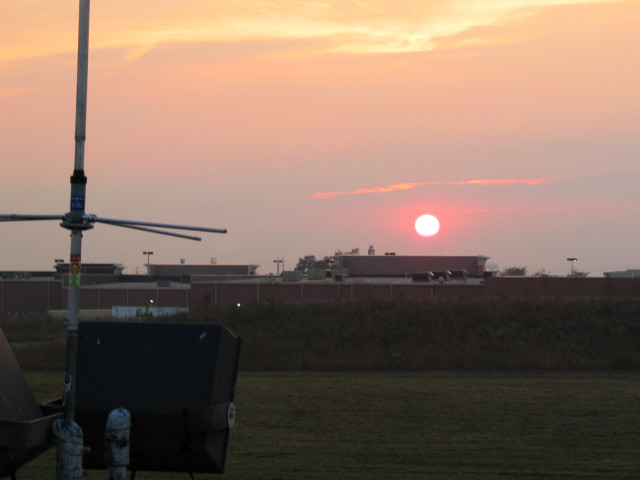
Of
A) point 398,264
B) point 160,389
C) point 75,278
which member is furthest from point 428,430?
point 398,264

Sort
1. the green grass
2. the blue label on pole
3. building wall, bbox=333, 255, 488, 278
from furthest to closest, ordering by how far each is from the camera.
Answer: building wall, bbox=333, 255, 488, 278 < the green grass < the blue label on pole

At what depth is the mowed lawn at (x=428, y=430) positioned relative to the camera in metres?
11.3

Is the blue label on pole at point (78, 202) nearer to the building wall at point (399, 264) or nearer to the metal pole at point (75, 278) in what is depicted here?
the metal pole at point (75, 278)

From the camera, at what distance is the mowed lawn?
36.9ft

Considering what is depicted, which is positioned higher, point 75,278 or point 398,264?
point 398,264

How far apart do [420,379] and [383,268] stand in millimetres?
58149

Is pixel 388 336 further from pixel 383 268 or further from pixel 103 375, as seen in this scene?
pixel 383 268

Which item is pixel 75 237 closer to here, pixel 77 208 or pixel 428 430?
pixel 77 208

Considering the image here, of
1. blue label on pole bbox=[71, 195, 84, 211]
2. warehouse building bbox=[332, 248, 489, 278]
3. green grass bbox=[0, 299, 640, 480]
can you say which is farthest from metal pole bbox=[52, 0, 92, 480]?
warehouse building bbox=[332, 248, 489, 278]

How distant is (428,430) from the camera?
14797 mm

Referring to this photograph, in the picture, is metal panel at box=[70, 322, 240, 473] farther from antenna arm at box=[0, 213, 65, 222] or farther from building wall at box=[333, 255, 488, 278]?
building wall at box=[333, 255, 488, 278]

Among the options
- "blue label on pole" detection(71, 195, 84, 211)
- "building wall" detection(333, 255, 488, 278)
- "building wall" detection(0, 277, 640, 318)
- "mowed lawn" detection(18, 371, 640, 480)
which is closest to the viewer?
"blue label on pole" detection(71, 195, 84, 211)

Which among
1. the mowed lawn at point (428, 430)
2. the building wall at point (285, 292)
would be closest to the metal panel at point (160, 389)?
the mowed lawn at point (428, 430)

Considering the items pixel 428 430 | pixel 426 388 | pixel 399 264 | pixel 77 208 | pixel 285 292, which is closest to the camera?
pixel 77 208
